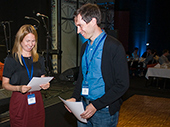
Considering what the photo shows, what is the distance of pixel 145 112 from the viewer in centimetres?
425

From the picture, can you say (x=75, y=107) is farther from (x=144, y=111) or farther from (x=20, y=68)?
(x=144, y=111)

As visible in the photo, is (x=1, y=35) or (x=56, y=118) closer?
→ (x=56, y=118)

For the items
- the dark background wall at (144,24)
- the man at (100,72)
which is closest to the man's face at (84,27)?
the man at (100,72)

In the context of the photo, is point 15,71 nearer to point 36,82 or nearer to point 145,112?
point 36,82

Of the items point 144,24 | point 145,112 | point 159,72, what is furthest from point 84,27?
point 144,24

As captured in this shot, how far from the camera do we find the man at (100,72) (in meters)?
1.25

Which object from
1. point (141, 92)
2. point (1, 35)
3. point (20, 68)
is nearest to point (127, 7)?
point (141, 92)

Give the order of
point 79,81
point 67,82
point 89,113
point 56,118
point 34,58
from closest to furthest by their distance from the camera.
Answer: point 89,113 < point 79,81 < point 34,58 < point 56,118 < point 67,82

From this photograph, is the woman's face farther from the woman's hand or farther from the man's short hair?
the man's short hair

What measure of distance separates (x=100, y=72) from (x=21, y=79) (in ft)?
3.18

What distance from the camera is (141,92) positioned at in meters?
6.12

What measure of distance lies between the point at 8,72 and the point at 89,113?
3.35ft

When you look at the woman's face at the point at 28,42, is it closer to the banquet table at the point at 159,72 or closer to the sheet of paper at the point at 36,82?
the sheet of paper at the point at 36,82

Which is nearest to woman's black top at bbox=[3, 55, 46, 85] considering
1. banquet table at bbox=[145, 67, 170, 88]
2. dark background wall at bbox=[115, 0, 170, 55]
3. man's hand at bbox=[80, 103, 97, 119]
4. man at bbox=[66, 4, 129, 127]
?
man at bbox=[66, 4, 129, 127]
